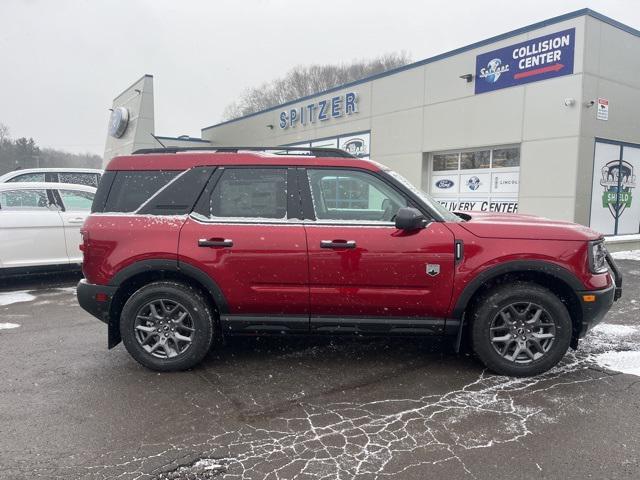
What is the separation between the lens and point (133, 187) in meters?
4.10

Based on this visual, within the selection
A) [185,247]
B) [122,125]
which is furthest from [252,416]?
[122,125]

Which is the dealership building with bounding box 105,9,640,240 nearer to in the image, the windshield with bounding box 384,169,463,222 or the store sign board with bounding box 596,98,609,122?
the store sign board with bounding box 596,98,609,122

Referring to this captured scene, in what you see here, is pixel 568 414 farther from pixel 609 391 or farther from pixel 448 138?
pixel 448 138

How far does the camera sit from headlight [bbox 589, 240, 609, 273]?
12.6 ft

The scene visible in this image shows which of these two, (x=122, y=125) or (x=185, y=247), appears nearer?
(x=185, y=247)

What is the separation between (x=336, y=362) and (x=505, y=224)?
74.1 inches

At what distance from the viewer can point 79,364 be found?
170 inches

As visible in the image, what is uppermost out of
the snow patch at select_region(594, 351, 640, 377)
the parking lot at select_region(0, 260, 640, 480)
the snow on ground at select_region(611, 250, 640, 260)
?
the snow on ground at select_region(611, 250, 640, 260)

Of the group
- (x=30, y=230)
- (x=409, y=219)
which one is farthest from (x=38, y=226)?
(x=409, y=219)

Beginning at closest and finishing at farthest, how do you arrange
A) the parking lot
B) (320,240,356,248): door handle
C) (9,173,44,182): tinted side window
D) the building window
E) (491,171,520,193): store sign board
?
the parking lot
(320,240,356,248): door handle
(9,173,44,182): tinted side window
(491,171,520,193): store sign board
the building window

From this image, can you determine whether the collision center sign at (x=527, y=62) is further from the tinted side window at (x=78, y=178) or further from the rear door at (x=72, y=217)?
the rear door at (x=72, y=217)

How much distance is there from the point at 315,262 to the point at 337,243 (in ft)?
0.76

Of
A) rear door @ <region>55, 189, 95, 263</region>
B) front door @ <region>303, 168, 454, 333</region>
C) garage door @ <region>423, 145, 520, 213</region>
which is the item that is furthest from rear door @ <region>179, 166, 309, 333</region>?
garage door @ <region>423, 145, 520, 213</region>

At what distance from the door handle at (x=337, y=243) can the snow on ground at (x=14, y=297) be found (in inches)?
207
